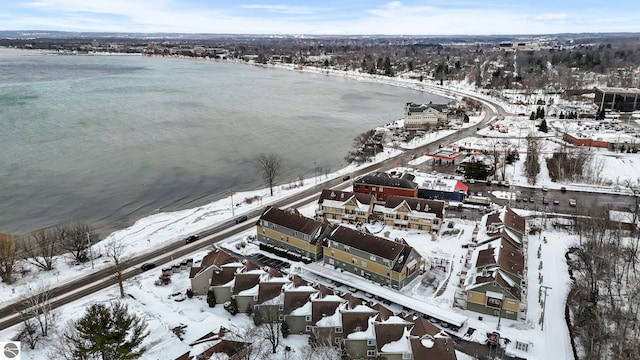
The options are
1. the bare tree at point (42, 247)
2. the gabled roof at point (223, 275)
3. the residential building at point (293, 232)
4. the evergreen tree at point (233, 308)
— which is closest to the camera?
the evergreen tree at point (233, 308)

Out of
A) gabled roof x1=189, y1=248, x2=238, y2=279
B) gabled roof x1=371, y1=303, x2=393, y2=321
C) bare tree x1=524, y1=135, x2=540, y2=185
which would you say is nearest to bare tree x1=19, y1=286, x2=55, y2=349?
gabled roof x1=189, y1=248, x2=238, y2=279

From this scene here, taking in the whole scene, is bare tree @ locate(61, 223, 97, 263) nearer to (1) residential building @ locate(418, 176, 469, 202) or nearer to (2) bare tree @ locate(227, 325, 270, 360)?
(2) bare tree @ locate(227, 325, 270, 360)

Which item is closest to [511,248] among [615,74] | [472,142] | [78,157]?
[472,142]

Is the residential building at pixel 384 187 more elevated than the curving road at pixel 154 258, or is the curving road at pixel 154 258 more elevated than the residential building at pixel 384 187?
the residential building at pixel 384 187

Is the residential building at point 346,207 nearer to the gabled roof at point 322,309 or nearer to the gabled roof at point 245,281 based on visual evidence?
the gabled roof at point 245,281

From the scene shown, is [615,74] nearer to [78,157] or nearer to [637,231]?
[637,231]

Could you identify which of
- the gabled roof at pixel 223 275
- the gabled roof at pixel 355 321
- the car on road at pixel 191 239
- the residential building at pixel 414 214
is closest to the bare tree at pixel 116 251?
the car on road at pixel 191 239

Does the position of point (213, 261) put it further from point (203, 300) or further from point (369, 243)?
point (369, 243)
